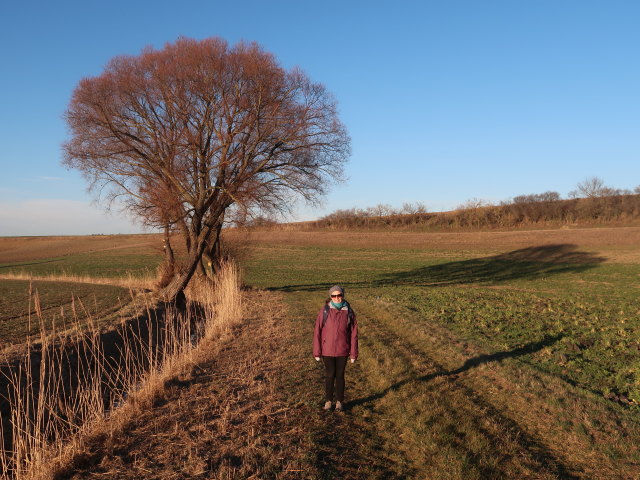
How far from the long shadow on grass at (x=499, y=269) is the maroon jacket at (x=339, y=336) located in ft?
58.9

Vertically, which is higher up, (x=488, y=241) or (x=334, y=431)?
(x=488, y=241)

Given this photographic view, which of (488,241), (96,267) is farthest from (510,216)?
(96,267)

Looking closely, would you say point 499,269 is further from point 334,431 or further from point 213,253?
point 334,431

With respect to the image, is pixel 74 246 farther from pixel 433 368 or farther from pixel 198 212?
pixel 433 368

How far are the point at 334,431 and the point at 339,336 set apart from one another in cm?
130

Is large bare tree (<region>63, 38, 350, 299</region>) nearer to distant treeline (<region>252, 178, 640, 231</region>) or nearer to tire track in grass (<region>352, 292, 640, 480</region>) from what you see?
tire track in grass (<region>352, 292, 640, 480</region>)

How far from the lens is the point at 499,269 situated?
38875 millimetres

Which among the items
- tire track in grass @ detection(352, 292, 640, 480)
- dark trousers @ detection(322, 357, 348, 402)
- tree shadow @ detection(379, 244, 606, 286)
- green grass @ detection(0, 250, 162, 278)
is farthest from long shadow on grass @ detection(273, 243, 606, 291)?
green grass @ detection(0, 250, 162, 278)

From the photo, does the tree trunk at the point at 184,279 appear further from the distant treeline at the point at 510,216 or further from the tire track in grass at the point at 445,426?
the distant treeline at the point at 510,216

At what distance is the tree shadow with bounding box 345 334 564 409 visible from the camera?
277 inches

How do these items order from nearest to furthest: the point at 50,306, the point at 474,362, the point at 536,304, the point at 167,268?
1. the point at 474,362
2. the point at 50,306
3. the point at 536,304
4. the point at 167,268

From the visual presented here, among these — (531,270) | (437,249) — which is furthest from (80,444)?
(437,249)

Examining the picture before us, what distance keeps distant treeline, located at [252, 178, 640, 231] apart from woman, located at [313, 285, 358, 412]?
6986 centimetres

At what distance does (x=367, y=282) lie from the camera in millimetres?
28562
